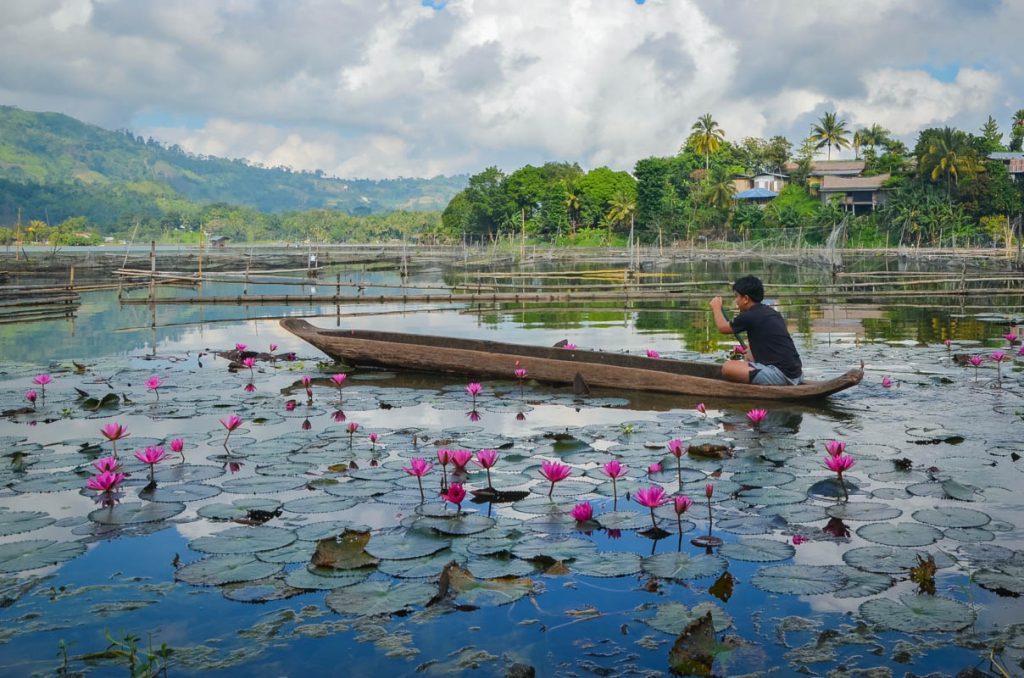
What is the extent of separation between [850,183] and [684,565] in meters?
57.5

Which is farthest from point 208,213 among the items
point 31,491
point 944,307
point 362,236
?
point 31,491

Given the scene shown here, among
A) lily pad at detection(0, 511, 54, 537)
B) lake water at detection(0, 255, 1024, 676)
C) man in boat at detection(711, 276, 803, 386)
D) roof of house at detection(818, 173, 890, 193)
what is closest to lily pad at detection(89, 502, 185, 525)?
lake water at detection(0, 255, 1024, 676)

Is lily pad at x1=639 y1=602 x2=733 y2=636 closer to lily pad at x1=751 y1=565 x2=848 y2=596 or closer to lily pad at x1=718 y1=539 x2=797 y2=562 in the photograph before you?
lily pad at x1=751 y1=565 x2=848 y2=596

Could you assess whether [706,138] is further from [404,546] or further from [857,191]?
[404,546]

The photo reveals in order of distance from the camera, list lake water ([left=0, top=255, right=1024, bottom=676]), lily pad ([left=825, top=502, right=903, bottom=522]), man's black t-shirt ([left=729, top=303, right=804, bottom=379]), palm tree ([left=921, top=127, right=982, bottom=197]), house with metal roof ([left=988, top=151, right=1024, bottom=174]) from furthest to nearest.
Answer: house with metal roof ([left=988, top=151, right=1024, bottom=174]) → palm tree ([left=921, top=127, right=982, bottom=197]) → man's black t-shirt ([left=729, top=303, right=804, bottom=379]) → lily pad ([left=825, top=502, right=903, bottom=522]) → lake water ([left=0, top=255, right=1024, bottom=676])

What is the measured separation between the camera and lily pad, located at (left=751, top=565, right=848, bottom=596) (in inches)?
124

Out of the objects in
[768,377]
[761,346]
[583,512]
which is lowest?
[583,512]

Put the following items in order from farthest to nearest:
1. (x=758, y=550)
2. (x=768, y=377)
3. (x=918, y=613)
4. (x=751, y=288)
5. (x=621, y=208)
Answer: (x=621, y=208) < (x=751, y=288) < (x=768, y=377) < (x=758, y=550) < (x=918, y=613)

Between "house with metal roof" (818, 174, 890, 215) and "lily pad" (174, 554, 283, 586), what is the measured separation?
56472 mm

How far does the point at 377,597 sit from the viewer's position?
3.13m

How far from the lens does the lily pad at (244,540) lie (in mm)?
3584

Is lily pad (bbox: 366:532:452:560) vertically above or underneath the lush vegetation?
underneath

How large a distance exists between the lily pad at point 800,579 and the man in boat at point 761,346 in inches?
149

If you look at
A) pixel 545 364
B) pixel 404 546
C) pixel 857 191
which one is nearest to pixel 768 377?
pixel 545 364
